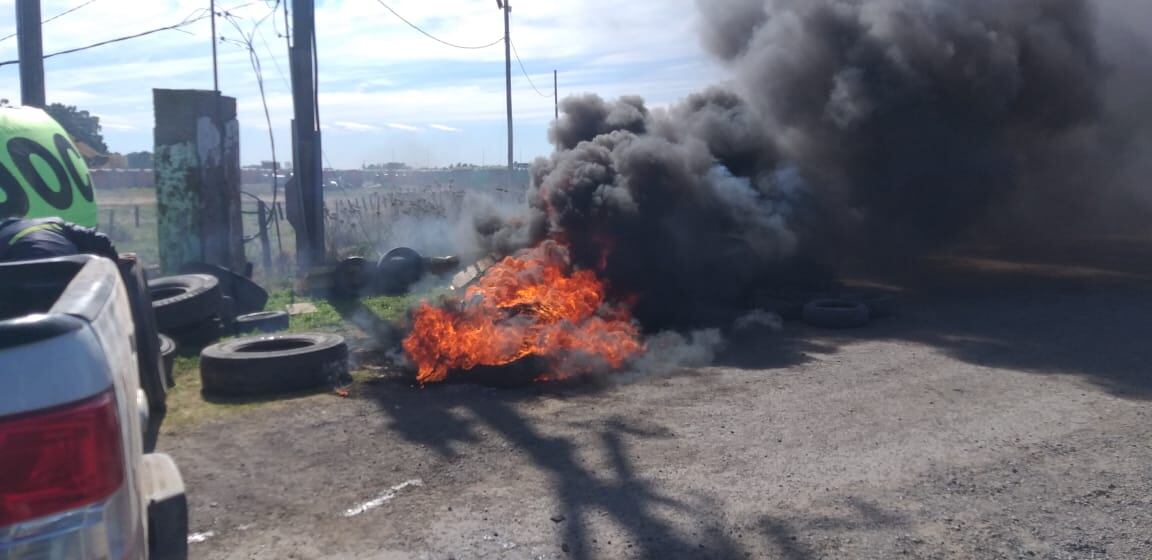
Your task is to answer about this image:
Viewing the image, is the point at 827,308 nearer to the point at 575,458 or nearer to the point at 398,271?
the point at 575,458

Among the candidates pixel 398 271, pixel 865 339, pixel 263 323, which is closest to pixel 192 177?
pixel 398 271

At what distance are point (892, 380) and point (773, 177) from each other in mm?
8564

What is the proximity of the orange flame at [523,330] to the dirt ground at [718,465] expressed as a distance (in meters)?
0.40

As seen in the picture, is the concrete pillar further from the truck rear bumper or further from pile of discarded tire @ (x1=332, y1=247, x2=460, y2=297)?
the truck rear bumper

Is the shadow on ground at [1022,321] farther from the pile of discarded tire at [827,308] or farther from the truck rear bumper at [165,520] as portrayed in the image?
the truck rear bumper at [165,520]

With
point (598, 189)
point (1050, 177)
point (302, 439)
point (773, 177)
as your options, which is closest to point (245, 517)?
point (302, 439)

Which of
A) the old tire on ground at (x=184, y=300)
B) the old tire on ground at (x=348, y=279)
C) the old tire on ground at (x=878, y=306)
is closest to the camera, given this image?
the old tire on ground at (x=184, y=300)

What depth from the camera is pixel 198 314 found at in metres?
10.7

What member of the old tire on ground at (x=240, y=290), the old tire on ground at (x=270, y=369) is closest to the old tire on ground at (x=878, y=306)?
the old tire on ground at (x=270, y=369)

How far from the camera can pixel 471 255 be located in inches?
700

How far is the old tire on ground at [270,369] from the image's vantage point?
8633 mm

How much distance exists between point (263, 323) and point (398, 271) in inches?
159

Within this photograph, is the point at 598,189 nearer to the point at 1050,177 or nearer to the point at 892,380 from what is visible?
the point at 892,380

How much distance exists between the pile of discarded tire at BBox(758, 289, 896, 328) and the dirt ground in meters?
1.92
